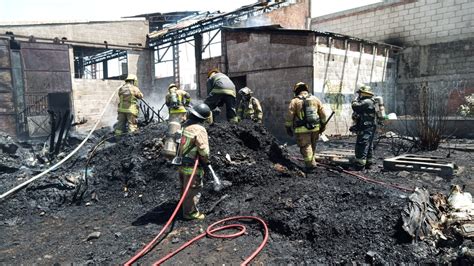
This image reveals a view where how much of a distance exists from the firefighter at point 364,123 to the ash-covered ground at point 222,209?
0.39m

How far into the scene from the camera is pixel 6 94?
47.6 feet

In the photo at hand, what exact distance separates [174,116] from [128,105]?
6.61 ft

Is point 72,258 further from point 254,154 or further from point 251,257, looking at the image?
point 254,154

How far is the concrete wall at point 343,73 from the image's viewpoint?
1127 centimetres

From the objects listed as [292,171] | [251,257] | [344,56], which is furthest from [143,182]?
[344,56]

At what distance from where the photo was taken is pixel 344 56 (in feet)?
39.9

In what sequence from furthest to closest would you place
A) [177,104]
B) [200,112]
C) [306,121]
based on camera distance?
1. [177,104]
2. [306,121]
3. [200,112]

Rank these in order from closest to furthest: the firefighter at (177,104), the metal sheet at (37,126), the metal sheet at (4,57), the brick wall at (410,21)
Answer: the firefighter at (177,104) < the brick wall at (410,21) < the metal sheet at (4,57) < the metal sheet at (37,126)

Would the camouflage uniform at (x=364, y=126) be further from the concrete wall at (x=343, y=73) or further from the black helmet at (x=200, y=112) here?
the concrete wall at (x=343, y=73)

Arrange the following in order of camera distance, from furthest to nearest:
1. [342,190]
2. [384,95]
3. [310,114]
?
[384,95]
[310,114]
[342,190]

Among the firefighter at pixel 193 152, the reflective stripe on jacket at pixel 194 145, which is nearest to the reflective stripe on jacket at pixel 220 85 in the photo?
the firefighter at pixel 193 152

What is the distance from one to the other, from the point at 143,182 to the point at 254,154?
2097 millimetres

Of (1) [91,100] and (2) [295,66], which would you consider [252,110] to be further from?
(1) [91,100]

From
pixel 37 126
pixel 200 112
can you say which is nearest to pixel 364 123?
pixel 200 112
